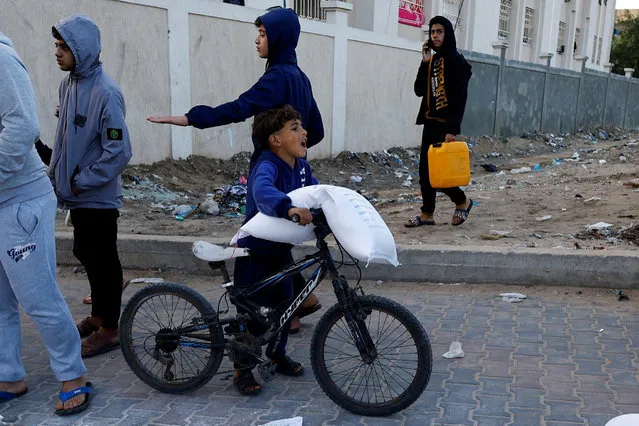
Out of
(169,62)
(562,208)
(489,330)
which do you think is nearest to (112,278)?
(489,330)

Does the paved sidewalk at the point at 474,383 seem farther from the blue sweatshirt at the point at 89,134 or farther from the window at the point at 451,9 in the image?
the window at the point at 451,9

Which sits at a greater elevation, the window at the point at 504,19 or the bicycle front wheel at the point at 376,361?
the window at the point at 504,19

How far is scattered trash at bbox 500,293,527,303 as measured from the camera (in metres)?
4.98

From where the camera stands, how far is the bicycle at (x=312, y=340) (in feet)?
10.4

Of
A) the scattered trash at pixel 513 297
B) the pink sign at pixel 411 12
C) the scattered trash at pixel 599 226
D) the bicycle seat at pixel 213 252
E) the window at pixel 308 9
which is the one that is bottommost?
the scattered trash at pixel 513 297

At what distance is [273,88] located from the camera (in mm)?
3820

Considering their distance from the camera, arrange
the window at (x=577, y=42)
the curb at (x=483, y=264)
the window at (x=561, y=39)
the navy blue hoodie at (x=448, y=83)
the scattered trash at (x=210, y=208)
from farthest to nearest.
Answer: the window at (x=577, y=42) → the window at (x=561, y=39) → the scattered trash at (x=210, y=208) → the navy blue hoodie at (x=448, y=83) → the curb at (x=483, y=264)

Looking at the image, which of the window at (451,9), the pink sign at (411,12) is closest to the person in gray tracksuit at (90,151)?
the pink sign at (411,12)

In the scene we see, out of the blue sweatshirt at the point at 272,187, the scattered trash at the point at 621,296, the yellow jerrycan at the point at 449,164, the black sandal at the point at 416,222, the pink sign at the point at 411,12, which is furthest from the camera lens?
the pink sign at the point at 411,12

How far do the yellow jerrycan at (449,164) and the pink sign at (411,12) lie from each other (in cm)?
1536

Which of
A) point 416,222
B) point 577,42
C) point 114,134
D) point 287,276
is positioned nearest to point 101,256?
point 114,134

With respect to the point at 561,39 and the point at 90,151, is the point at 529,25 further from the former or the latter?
the point at 90,151

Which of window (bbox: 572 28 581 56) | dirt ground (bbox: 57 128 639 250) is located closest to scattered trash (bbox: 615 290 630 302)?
dirt ground (bbox: 57 128 639 250)

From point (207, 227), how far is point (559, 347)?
12.7 ft
